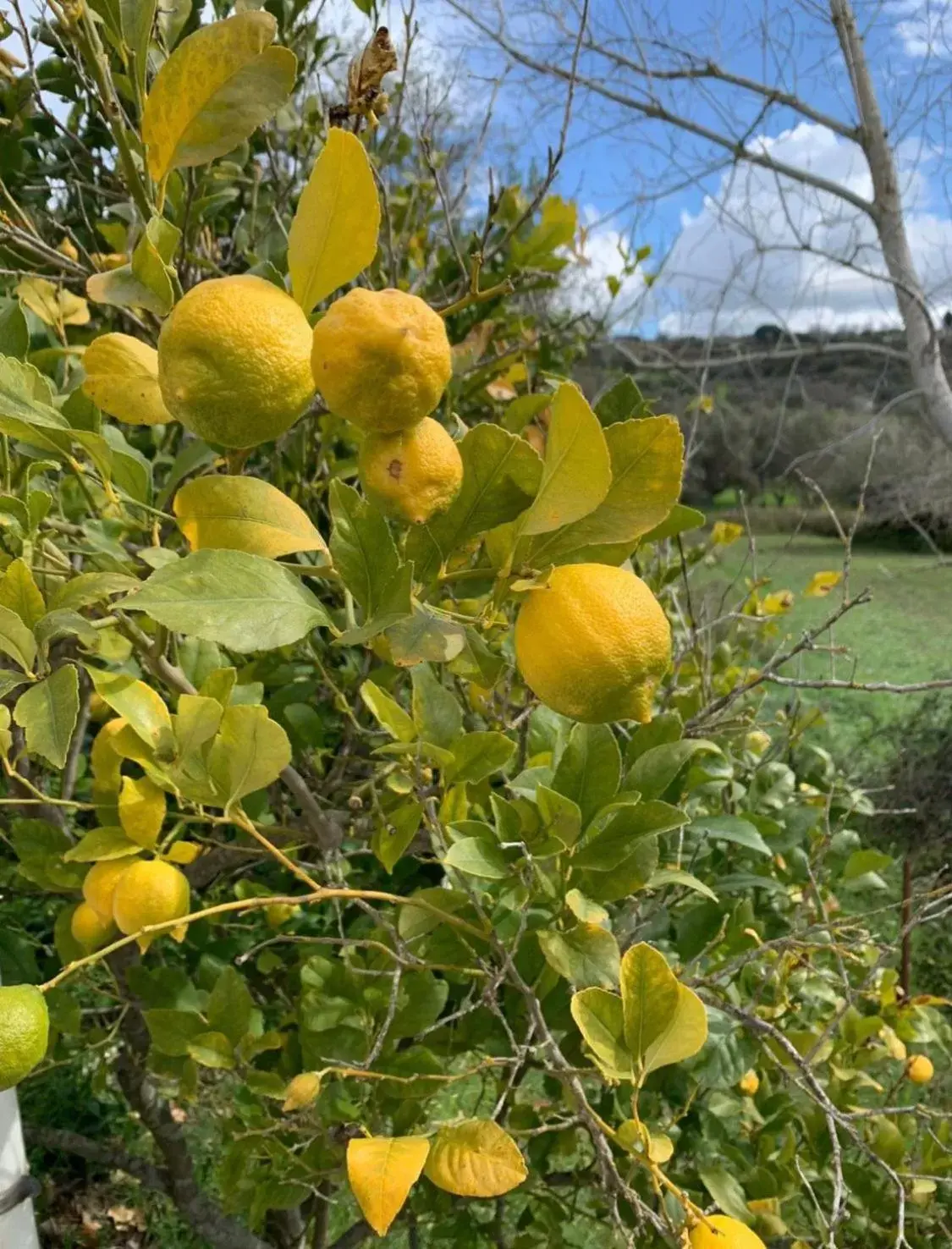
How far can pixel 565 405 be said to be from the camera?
12.5 inches

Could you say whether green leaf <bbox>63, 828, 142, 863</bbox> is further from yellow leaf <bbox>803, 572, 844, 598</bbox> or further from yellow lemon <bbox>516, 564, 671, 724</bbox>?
yellow leaf <bbox>803, 572, 844, 598</bbox>

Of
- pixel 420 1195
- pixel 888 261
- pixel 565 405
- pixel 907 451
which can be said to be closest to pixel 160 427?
pixel 565 405

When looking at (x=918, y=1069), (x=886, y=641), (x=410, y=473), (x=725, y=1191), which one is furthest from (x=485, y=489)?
(x=886, y=641)

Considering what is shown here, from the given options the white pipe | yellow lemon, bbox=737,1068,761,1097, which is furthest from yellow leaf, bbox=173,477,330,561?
yellow lemon, bbox=737,1068,761,1097

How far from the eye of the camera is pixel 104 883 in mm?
579

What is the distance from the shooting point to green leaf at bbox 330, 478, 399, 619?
1.21 ft

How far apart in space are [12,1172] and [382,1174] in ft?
1.03

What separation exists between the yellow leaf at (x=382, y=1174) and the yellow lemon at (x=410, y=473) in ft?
0.97

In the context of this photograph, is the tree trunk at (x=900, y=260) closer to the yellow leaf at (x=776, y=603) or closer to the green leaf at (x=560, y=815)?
the yellow leaf at (x=776, y=603)

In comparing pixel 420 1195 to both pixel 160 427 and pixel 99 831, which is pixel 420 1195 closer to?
pixel 99 831

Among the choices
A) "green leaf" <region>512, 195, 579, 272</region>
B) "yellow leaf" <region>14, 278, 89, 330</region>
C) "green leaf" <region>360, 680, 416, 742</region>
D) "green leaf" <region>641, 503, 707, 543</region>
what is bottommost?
"green leaf" <region>360, 680, 416, 742</region>

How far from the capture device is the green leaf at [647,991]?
1.38 ft

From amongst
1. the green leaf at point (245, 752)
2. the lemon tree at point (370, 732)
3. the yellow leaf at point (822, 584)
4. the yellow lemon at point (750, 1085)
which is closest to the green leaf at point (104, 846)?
the lemon tree at point (370, 732)

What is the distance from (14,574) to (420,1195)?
72cm
